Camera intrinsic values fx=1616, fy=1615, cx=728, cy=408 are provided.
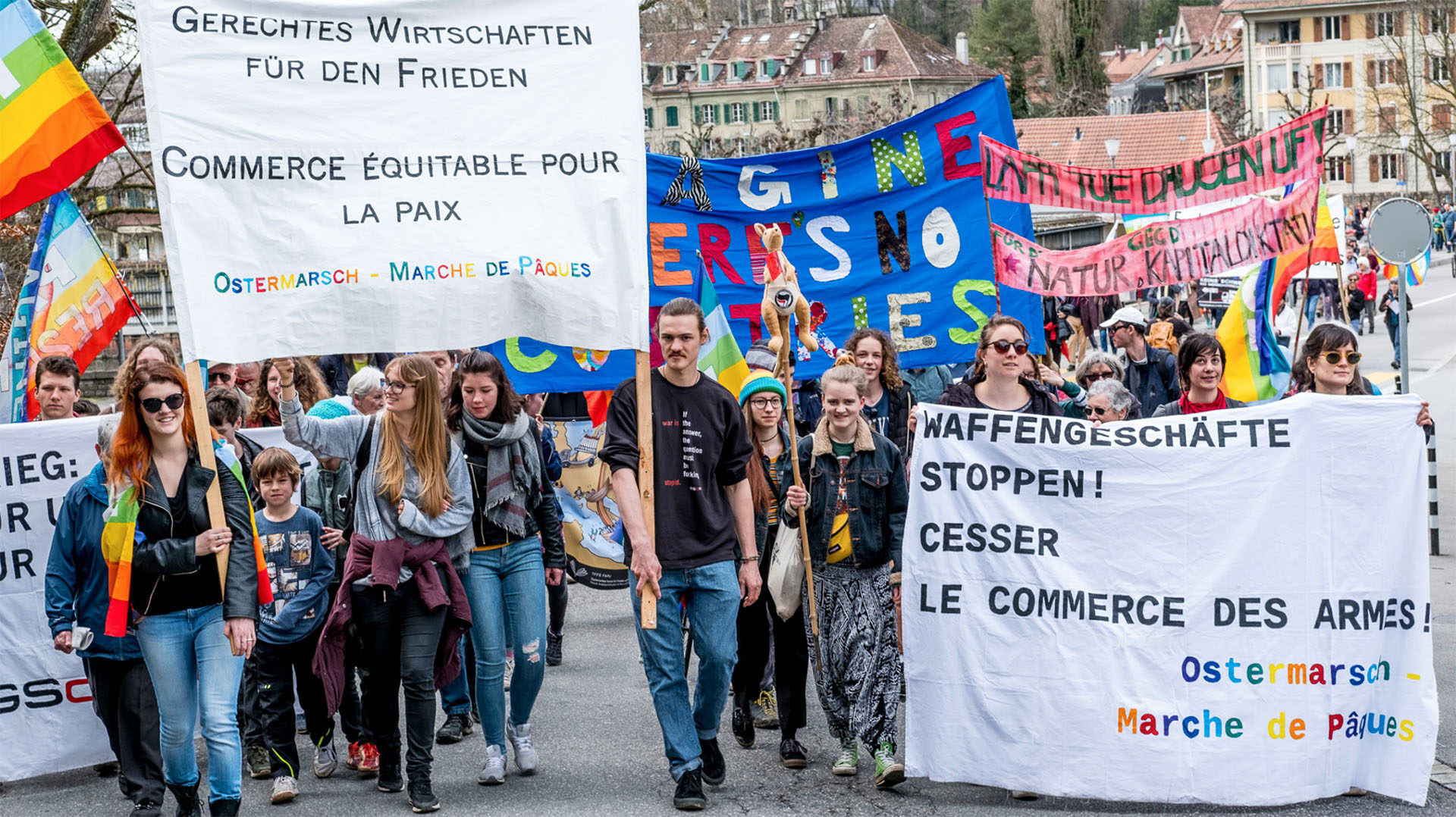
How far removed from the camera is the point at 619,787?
638cm

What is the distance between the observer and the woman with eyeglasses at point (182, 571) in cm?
547

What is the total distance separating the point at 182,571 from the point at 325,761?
1.51 metres

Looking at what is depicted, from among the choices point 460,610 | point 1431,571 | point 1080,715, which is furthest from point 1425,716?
point 1431,571

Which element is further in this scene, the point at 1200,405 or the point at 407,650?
the point at 1200,405

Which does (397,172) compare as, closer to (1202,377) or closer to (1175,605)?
(1175,605)

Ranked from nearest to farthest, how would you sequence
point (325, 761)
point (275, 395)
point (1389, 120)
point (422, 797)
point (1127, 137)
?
point (422, 797)
point (325, 761)
point (275, 395)
point (1127, 137)
point (1389, 120)

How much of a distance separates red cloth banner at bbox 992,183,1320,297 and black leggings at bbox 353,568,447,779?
13.9ft

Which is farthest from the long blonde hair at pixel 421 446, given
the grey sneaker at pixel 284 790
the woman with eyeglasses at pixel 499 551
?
the grey sneaker at pixel 284 790

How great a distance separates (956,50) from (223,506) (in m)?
106

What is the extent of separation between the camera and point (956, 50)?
4215 inches

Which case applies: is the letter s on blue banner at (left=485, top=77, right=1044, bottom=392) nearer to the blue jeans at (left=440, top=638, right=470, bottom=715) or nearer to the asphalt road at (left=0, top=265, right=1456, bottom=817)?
the asphalt road at (left=0, top=265, right=1456, bottom=817)

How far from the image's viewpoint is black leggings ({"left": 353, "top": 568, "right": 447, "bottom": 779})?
606 cm

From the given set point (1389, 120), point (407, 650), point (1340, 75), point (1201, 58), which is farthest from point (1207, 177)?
point (1201, 58)

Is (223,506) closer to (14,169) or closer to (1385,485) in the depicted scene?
(14,169)
